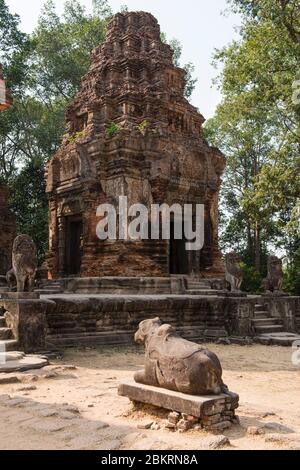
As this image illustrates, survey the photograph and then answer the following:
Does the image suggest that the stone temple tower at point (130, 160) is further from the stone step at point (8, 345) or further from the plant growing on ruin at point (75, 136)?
the stone step at point (8, 345)

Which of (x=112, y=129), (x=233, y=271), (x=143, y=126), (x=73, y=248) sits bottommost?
(x=233, y=271)

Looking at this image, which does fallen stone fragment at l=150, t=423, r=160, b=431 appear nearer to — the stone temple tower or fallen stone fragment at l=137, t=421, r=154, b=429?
fallen stone fragment at l=137, t=421, r=154, b=429

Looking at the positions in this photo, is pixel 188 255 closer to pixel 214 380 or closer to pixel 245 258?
pixel 214 380

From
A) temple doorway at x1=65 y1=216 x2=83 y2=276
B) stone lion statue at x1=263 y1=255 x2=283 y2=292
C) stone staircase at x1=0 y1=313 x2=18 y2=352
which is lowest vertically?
stone staircase at x1=0 y1=313 x2=18 y2=352

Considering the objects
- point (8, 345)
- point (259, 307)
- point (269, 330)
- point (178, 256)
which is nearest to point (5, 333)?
point (8, 345)

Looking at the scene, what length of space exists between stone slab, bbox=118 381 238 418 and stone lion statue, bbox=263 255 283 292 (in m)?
8.43

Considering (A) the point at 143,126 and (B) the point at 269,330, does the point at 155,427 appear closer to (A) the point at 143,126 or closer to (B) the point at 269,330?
(B) the point at 269,330

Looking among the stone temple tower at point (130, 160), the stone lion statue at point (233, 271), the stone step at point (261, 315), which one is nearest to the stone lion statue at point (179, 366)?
the stone lion statue at point (233, 271)

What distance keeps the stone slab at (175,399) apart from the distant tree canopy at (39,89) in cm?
1884

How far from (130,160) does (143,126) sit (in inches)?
62.2

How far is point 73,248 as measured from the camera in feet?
50.7

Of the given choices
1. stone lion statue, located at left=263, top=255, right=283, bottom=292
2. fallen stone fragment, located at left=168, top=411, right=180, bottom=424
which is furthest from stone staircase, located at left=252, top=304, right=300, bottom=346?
fallen stone fragment, located at left=168, top=411, right=180, bottom=424

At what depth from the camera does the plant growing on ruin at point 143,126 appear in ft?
45.4

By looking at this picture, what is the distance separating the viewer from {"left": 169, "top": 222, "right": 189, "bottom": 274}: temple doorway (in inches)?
584
